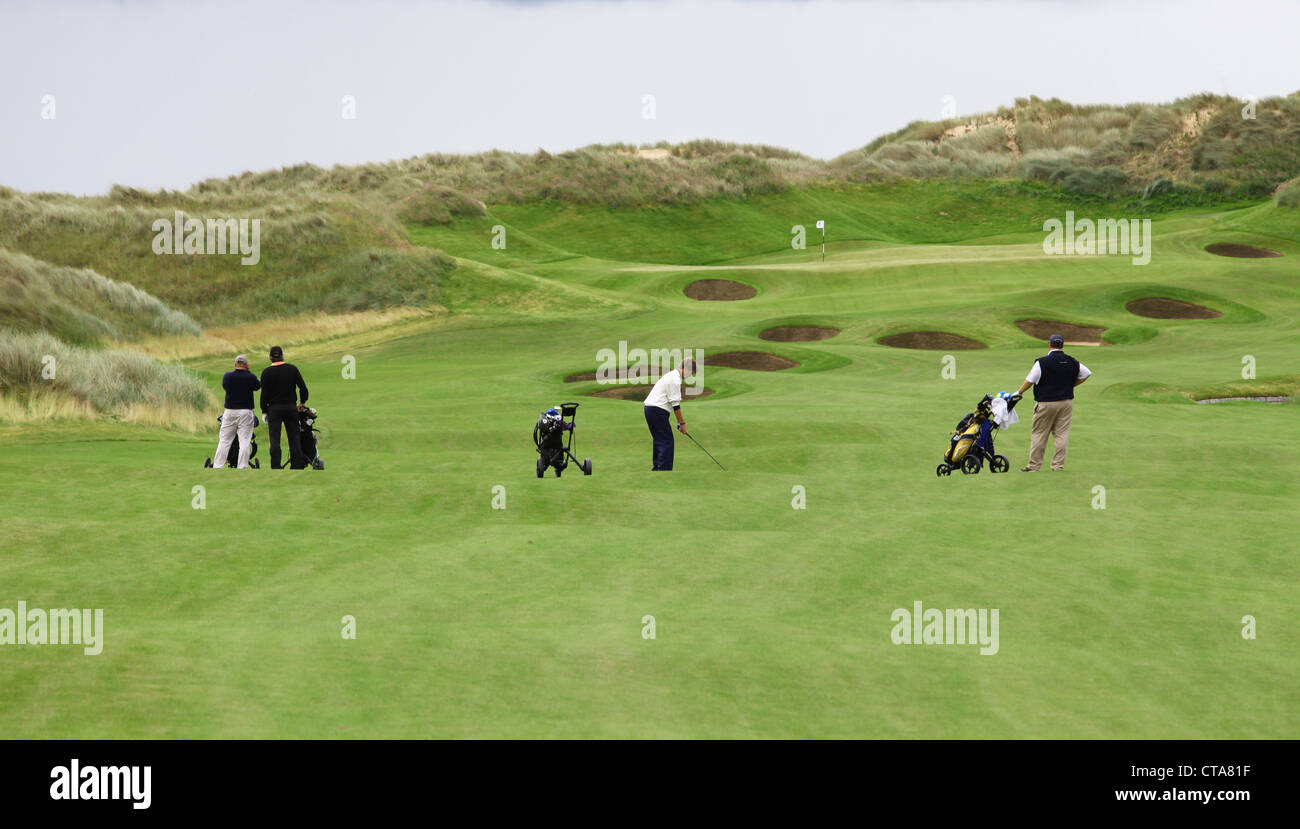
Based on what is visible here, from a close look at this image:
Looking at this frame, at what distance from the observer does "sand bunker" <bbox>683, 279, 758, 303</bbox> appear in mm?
63562

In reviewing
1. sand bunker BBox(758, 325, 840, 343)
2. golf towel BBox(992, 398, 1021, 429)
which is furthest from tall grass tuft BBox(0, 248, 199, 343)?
golf towel BBox(992, 398, 1021, 429)

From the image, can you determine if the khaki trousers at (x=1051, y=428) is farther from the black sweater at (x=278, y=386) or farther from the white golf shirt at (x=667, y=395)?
the black sweater at (x=278, y=386)

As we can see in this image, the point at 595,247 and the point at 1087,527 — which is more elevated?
the point at 595,247

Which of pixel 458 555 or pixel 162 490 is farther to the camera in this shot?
pixel 162 490

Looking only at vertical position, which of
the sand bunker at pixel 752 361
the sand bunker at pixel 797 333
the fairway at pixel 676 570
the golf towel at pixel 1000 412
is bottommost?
the fairway at pixel 676 570

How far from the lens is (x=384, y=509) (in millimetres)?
17484

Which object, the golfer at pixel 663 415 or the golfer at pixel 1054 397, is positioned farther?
the golfer at pixel 663 415

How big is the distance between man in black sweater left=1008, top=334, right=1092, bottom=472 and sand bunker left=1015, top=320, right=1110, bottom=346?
2670cm

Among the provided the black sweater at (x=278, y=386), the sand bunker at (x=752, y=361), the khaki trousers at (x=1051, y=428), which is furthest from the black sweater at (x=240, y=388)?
the sand bunker at (x=752, y=361)

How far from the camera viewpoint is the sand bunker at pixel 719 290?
2502 inches

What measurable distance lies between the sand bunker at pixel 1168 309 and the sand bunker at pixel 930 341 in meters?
10.5
